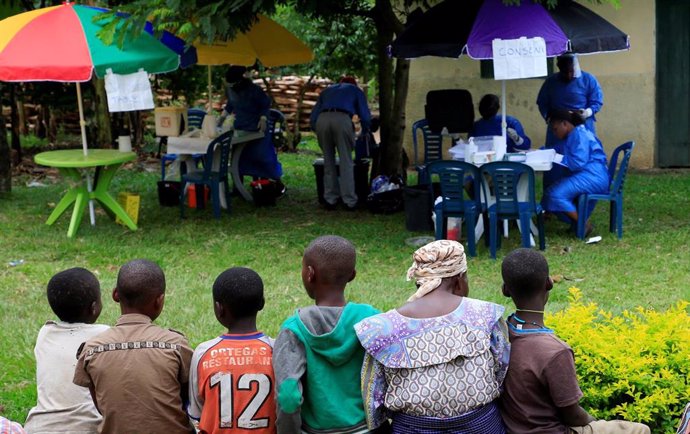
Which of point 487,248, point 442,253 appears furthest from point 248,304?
point 487,248

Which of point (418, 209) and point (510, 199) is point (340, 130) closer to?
point (418, 209)

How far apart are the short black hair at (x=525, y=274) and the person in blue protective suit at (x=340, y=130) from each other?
285 inches

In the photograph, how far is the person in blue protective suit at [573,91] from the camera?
31.8ft

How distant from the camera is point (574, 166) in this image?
9.27 m

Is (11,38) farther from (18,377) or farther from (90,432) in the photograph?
(90,432)

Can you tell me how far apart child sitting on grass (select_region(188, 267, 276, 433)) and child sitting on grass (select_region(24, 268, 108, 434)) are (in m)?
0.60

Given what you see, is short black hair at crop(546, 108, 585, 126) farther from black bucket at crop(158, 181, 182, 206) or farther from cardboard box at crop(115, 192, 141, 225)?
black bucket at crop(158, 181, 182, 206)

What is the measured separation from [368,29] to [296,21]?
381 centimetres

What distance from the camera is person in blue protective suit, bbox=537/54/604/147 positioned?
9680 millimetres

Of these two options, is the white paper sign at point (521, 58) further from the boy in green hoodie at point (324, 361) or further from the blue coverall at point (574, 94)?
the boy in green hoodie at point (324, 361)

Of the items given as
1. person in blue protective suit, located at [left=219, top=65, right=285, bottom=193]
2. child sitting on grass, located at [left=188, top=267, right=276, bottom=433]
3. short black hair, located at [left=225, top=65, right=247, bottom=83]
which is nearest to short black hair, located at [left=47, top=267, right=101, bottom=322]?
child sitting on grass, located at [left=188, top=267, right=276, bottom=433]

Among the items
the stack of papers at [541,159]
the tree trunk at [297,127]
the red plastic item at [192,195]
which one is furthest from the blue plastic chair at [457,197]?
the tree trunk at [297,127]

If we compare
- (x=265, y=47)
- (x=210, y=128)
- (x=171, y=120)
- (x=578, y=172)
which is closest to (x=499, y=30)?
(x=578, y=172)

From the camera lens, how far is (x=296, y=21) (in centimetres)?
1920
